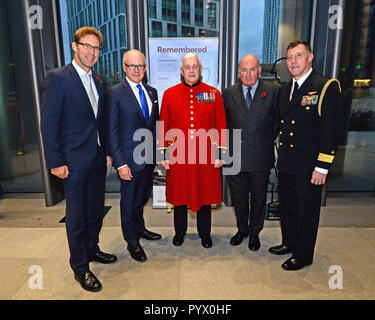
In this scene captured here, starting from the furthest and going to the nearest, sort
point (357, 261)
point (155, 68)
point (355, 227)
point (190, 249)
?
point (155, 68) < point (355, 227) < point (190, 249) < point (357, 261)

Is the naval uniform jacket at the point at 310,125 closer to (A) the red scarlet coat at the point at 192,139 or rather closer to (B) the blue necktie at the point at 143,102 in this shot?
(A) the red scarlet coat at the point at 192,139

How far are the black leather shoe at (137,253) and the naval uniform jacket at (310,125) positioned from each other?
1394 mm

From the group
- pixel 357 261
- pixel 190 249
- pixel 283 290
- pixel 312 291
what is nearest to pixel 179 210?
pixel 190 249

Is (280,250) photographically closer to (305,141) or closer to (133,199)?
(305,141)

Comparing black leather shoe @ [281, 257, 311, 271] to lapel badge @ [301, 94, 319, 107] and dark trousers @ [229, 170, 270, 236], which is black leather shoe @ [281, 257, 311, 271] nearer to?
dark trousers @ [229, 170, 270, 236]

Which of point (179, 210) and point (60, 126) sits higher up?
point (60, 126)

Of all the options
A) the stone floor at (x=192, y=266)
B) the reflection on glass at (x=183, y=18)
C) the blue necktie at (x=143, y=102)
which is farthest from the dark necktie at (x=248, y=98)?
the reflection on glass at (x=183, y=18)

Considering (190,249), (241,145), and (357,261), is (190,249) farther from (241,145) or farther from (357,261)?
(357,261)

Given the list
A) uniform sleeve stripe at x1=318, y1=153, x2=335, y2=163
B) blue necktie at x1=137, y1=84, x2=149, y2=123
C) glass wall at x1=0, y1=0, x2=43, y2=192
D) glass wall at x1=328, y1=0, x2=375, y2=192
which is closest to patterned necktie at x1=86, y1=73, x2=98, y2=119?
blue necktie at x1=137, y1=84, x2=149, y2=123

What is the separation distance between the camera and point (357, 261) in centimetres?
234

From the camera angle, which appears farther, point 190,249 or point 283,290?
point 190,249

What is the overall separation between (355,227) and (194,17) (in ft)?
10.7

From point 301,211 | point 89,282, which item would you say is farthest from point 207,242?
point 89,282

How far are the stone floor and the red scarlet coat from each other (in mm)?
512
